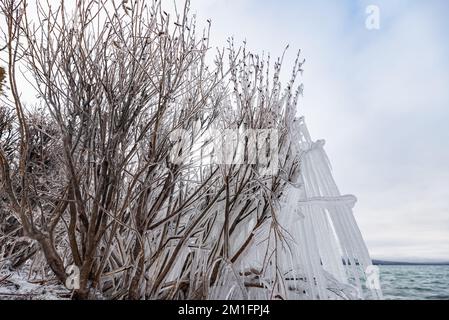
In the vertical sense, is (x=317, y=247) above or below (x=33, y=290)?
above

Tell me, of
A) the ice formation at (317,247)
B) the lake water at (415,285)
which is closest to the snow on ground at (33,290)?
the ice formation at (317,247)

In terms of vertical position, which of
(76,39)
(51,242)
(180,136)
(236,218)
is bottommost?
(51,242)

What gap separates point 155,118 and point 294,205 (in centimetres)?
115

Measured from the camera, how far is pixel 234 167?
8.41ft

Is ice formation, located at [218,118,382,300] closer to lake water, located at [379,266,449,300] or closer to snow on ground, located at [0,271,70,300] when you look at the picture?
lake water, located at [379,266,449,300]

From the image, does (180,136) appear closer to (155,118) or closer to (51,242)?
(155,118)

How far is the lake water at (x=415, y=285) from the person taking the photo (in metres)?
1.63

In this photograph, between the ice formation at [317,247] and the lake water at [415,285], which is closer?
the lake water at [415,285]

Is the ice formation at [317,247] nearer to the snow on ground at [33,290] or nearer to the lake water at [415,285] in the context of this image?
the lake water at [415,285]

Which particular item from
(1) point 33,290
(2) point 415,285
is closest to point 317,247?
(2) point 415,285

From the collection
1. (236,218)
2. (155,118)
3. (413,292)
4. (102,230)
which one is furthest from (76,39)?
(413,292)

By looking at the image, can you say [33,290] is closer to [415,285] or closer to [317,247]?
[317,247]

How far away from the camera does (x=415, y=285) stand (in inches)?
A: 81.9

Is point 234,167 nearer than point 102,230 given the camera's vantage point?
No
